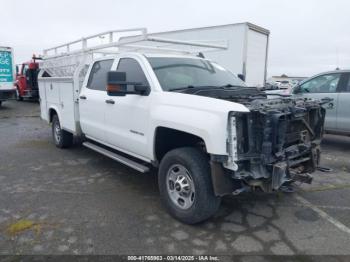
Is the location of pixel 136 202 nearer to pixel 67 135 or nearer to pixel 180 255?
pixel 180 255

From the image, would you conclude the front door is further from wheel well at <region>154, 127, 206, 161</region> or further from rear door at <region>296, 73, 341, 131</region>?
rear door at <region>296, 73, 341, 131</region>

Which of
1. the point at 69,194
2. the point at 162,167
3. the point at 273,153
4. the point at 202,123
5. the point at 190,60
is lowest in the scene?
the point at 69,194

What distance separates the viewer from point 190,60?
5.12 meters

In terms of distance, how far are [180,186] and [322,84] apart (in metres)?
5.44

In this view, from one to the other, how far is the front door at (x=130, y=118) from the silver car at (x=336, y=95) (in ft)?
14.6

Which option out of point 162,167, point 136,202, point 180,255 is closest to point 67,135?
point 136,202

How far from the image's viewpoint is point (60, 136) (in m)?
7.35

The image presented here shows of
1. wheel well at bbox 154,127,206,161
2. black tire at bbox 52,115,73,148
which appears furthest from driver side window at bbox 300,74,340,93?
black tire at bbox 52,115,73,148

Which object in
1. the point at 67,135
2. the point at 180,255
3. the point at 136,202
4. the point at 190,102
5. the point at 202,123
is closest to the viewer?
the point at 180,255

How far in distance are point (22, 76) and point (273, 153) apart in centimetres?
1983

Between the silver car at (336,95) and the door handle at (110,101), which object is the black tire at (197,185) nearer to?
the door handle at (110,101)

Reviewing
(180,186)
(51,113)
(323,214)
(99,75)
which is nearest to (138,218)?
(180,186)

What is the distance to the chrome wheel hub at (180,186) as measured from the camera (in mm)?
3752

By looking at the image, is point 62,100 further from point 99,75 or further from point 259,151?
point 259,151
